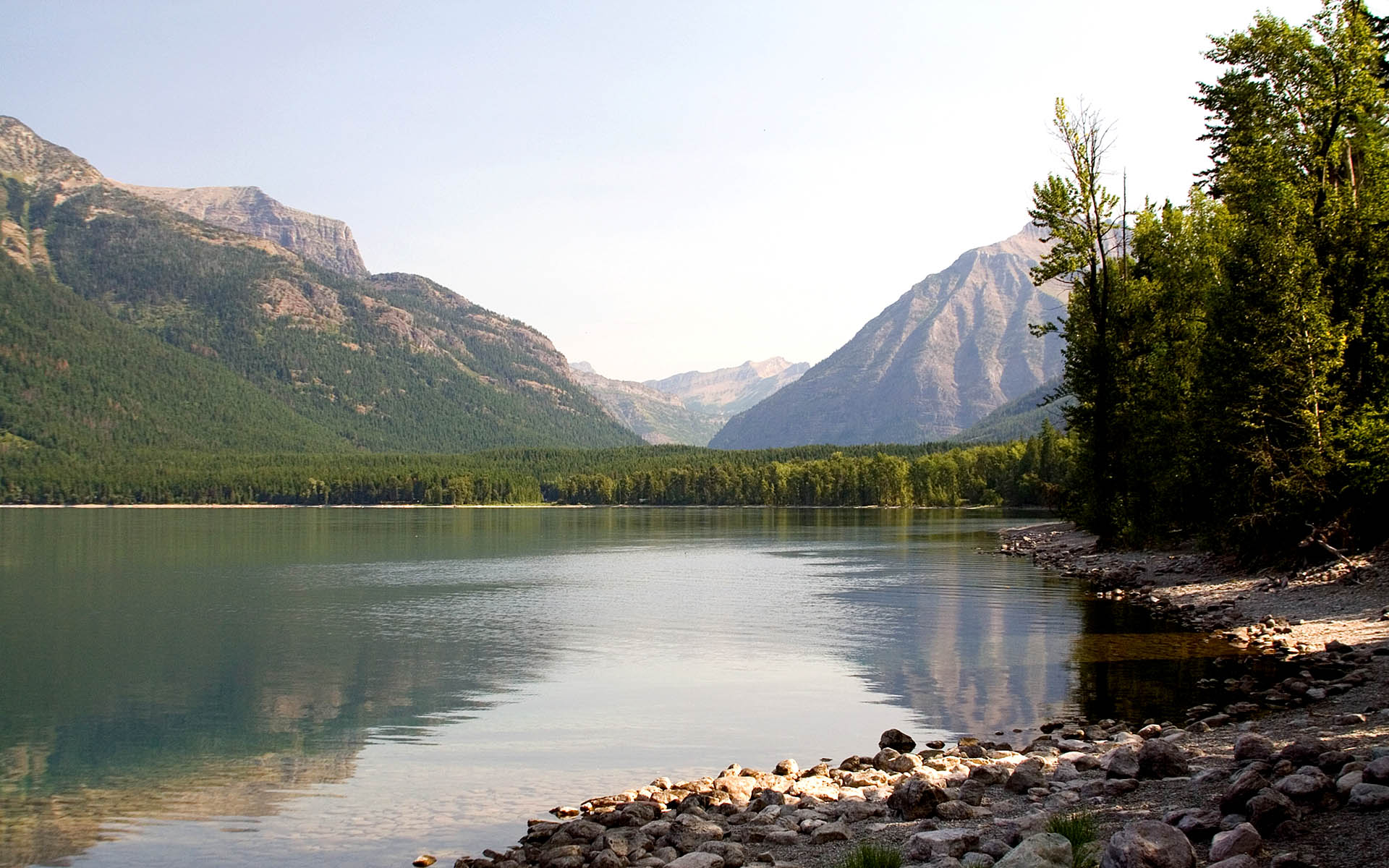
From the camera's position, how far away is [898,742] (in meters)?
22.8

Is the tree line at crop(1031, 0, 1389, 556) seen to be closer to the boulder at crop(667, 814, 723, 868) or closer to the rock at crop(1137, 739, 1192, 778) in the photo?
the rock at crop(1137, 739, 1192, 778)

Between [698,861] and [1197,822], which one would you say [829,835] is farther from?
[1197,822]

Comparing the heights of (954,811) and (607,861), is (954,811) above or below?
above

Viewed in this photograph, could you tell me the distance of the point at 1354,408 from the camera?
39375mm

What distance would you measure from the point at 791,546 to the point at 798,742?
81.4 meters

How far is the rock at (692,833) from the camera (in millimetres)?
16141

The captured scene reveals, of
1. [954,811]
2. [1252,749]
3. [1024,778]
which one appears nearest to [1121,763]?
[1024,778]

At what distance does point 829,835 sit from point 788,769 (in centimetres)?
538

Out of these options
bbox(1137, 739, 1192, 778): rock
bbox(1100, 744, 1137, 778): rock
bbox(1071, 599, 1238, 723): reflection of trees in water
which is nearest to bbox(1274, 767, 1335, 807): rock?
bbox(1137, 739, 1192, 778): rock

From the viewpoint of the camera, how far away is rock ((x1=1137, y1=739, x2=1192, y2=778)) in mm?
16719

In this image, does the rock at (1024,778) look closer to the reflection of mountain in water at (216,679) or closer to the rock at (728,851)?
the rock at (728,851)

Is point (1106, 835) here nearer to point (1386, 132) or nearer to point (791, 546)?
point (1386, 132)

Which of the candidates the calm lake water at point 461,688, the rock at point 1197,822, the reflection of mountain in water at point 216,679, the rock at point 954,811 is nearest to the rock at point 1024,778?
the rock at point 954,811

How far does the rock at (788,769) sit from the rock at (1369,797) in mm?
10459
